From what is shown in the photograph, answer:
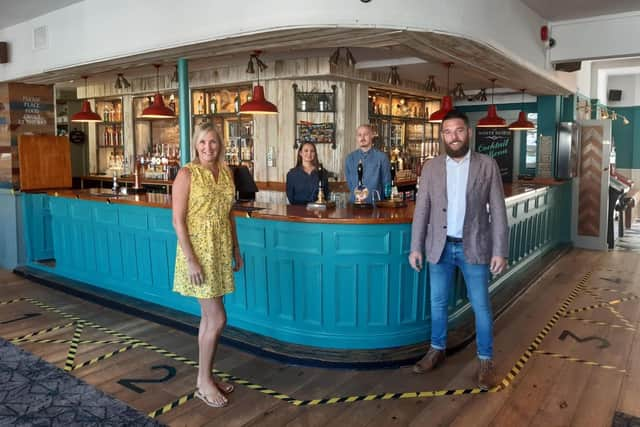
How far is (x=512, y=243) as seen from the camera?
642 centimetres

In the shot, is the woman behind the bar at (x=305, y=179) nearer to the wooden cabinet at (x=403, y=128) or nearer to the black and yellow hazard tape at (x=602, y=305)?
the black and yellow hazard tape at (x=602, y=305)

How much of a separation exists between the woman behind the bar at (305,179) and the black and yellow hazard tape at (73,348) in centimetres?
227

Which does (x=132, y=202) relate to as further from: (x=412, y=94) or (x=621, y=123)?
(x=621, y=123)

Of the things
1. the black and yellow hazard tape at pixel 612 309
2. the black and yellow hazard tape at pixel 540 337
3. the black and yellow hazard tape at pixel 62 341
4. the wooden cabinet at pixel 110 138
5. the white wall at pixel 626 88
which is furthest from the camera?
the white wall at pixel 626 88

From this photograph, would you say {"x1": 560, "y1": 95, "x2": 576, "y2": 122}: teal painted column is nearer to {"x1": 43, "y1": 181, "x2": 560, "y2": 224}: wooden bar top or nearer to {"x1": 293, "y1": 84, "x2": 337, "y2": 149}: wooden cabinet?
{"x1": 293, "y1": 84, "x2": 337, "y2": 149}: wooden cabinet

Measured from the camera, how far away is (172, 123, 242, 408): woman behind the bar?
311cm

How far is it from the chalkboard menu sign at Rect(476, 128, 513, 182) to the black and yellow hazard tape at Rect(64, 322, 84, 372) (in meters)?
9.15

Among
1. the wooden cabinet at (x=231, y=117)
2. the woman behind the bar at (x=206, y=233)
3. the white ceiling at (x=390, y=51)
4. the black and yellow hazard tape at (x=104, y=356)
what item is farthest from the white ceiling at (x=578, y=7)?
the black and yellow hazard tape at (x=104, y=356)

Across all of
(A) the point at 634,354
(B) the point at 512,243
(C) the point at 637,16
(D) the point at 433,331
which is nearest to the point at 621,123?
(C) the point at 637,16

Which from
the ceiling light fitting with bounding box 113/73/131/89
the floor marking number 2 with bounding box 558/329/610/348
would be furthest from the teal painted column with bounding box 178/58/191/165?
the floor marking number 2 with bounding box 558/329/610/348

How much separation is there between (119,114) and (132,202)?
21.6 ft

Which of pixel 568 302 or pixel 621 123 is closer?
pixel 568 302

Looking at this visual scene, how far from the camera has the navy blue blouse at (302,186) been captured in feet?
17.0

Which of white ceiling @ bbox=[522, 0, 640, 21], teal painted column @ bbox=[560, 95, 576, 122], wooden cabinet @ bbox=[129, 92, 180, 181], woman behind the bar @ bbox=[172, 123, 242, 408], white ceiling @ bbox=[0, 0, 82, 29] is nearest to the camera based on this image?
woman behind the bar @ bbox=[172, 123, 242, 408]
